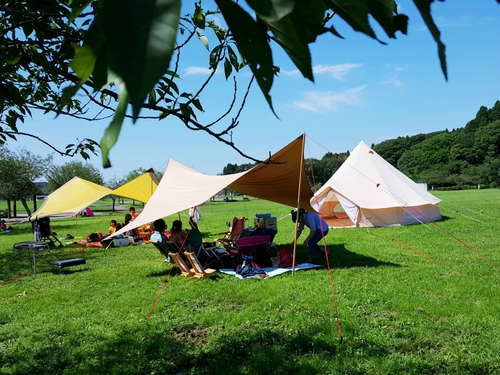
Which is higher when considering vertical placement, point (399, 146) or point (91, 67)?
point (399, 146)

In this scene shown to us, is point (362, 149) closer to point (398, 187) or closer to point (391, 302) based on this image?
point (398, 187)

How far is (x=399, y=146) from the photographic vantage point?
4003 inches

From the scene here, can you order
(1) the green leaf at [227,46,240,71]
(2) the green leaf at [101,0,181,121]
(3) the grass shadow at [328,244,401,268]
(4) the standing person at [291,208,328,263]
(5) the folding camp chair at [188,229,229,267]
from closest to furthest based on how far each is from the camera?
(2) the green leaf at [101,0,181,121] < (1) the green leaf at [227,46,240,71] < (3) the grass shadow at [328,244,401,268] < (5) the folding camp chair at [188,229,229,267] < (4) the standing person at [291,208,328,263]

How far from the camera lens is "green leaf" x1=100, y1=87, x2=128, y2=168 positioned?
0.35m

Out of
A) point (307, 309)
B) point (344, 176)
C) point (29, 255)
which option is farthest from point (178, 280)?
point (344, 176)

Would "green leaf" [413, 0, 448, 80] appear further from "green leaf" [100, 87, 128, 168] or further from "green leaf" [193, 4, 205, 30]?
"green leaf" [193, 4, 205, 30]

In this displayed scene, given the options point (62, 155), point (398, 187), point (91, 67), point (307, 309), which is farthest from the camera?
point (398, 187)

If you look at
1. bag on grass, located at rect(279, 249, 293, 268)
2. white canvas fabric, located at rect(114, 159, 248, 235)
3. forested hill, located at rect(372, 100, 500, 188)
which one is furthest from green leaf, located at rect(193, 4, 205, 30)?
forested hill, located at rect(372, 100, 500, 188)

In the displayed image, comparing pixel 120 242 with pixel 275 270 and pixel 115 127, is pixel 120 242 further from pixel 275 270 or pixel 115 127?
pixel 115 127

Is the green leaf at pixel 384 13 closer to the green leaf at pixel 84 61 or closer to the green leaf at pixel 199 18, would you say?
the green leaf at pixel 84 61

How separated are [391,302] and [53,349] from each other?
425 centimetres

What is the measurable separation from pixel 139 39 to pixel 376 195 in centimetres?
1427

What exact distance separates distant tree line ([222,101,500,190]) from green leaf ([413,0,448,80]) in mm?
50249

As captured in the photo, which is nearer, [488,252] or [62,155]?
[62,155]
